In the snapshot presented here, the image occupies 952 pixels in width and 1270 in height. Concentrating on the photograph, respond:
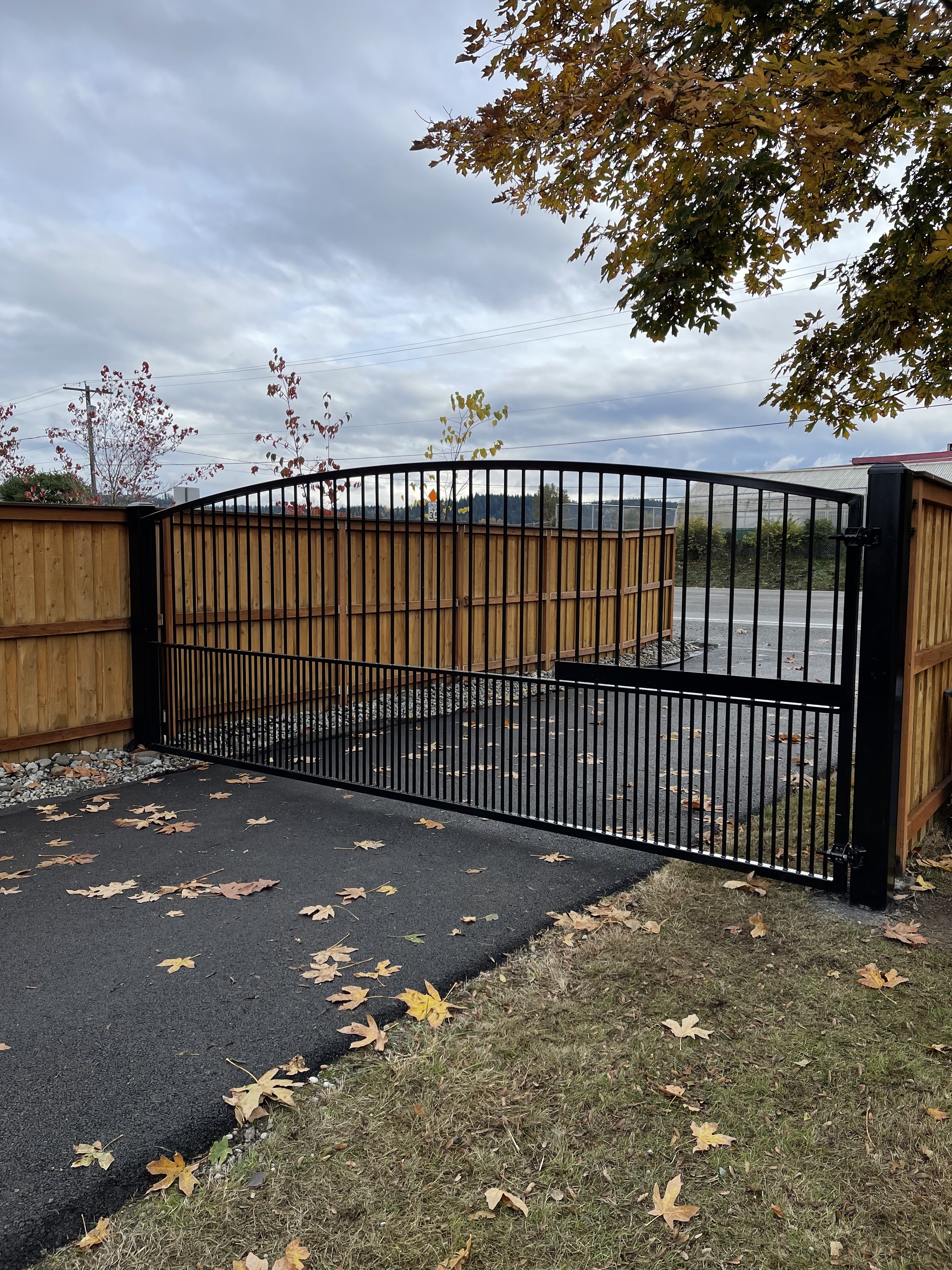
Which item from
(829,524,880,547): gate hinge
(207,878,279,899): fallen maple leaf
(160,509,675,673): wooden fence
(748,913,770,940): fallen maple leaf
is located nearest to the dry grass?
(748,913,770,940): fallen maple leaf

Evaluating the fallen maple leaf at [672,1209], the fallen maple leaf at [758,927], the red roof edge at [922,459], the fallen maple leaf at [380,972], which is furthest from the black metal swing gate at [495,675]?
the red roof edge at [922,459]

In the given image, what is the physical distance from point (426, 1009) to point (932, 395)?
7.81 m

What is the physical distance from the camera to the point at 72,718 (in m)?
6.89

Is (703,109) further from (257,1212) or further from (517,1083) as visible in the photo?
(257,1212)

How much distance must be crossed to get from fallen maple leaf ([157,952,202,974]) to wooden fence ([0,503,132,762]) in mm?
3723

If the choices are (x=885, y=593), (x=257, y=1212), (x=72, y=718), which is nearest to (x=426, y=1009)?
(x=257, y=1212)

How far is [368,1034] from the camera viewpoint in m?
2.94

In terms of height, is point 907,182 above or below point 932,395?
above

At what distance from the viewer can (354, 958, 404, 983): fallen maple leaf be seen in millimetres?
3381

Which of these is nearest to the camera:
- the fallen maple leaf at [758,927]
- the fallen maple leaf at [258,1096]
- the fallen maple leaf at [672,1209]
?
the fallen maple leaf at [672,1209]

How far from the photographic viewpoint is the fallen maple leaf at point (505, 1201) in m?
2.15

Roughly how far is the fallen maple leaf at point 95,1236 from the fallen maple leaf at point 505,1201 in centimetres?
97

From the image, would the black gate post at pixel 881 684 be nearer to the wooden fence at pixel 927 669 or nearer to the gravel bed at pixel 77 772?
the wooden fence at pixel 927 669

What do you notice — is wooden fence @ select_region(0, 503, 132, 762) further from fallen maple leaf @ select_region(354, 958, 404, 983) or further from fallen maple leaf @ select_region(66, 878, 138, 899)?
fallen maple leaf @ select_region(354, 958, 404, 983)
